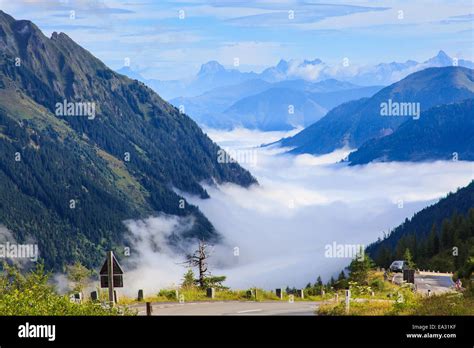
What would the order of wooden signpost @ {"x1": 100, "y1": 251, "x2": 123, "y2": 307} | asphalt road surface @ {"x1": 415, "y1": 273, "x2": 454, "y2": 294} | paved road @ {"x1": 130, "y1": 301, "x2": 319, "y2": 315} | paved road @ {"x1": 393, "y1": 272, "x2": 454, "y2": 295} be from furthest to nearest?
paved road @ {"x1": 393, "y1": 272, "x2": 454, "y2": 295}
asphalt road surface @ {"x1": 415, "y1": 273, "x2": 454, "y2": 294}
paved road @ {"x1": 130, "y1": 301, "x2": 319, "y2": 315}
wooden signpost @ {"x1": 100, "y1": 251, "x2": 123, "y2": 307}

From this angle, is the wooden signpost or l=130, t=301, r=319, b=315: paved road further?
l=130, t=301, r=319, b=315: paved road

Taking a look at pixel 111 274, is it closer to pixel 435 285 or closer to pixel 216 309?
pixel 216 309

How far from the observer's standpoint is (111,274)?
3275 cm

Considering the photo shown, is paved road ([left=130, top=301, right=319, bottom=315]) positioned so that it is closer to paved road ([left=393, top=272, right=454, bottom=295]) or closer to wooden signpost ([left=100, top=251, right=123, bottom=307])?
wooden signpost ([left=100, top=251, right=123, bottom=307])

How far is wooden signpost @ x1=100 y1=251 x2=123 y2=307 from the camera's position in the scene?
32444 mm

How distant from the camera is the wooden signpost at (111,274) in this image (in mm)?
32444

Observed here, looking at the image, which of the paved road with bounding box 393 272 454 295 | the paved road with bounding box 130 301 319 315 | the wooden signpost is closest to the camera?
the wooden signpost

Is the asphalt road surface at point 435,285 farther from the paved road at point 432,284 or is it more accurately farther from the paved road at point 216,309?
the paved road at point 216,309

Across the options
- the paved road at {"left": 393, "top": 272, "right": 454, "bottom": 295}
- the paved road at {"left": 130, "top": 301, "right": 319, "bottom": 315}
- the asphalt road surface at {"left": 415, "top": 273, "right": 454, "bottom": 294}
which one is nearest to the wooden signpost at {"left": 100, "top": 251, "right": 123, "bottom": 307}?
the paved road at {"left": 130, "top": 301, "right": 319, "bottom": 315}

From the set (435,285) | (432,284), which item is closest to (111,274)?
(435,285)

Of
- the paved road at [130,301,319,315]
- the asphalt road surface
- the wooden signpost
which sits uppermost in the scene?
the wooden signpost
